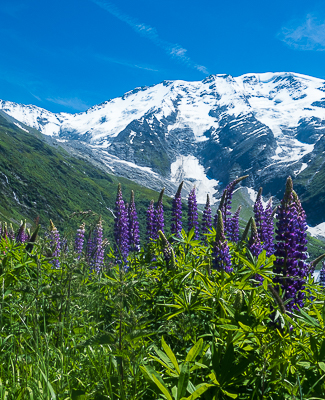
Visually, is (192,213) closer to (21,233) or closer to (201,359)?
(21,233)

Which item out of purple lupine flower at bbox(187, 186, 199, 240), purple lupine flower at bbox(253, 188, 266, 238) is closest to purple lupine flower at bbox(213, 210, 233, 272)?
purple lupine flower at bbox(253, 188, 266, 238)

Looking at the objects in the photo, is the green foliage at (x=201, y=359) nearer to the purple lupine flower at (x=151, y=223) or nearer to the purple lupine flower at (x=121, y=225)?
the purple lupine flower at (x=151, y=223)

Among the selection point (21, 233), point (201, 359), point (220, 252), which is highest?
point (220, 252)

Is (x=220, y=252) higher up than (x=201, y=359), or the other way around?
(x=220, y=252)

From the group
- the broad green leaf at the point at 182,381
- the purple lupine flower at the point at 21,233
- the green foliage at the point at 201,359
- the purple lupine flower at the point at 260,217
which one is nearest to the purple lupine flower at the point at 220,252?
the green foliage at the point at 201,359

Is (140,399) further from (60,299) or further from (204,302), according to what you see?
(60,299)

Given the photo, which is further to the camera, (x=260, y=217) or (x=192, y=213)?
(x=192, y=213)

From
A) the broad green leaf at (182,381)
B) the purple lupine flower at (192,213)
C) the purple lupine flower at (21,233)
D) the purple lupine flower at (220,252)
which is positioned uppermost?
the purple lupine flower at (192,213)

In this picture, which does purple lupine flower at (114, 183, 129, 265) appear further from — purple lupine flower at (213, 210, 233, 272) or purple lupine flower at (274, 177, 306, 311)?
purple lupine flower at (213, 210, 233, 272)

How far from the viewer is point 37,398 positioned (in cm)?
237

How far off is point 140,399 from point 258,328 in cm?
110

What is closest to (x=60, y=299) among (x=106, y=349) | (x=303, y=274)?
(x=106, y=349)

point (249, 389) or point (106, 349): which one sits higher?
point (249, 389)

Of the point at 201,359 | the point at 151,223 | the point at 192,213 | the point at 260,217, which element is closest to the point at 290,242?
the point at 201,359
